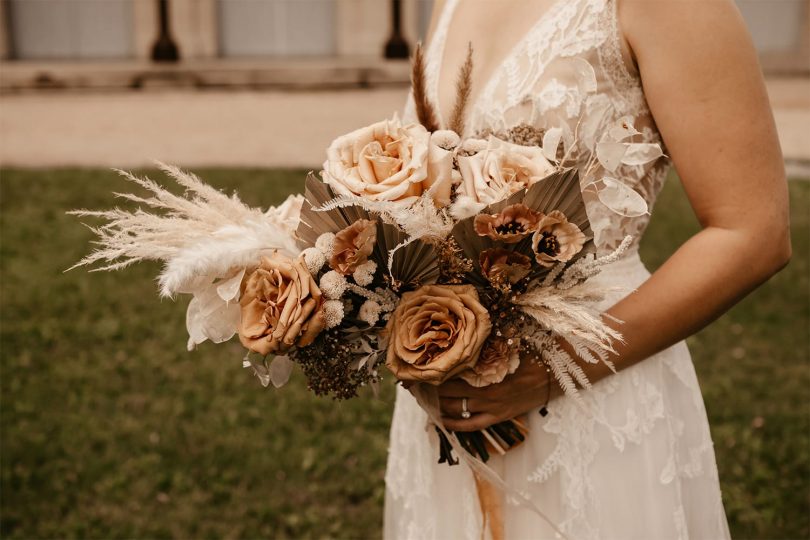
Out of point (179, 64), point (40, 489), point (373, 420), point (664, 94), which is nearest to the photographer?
point (664, 94)

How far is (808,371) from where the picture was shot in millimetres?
5184

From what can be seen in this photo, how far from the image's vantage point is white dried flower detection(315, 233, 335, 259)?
146cm

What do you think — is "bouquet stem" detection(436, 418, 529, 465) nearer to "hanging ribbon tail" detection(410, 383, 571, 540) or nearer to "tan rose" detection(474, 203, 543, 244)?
"hanging ribbon tail" detection(410, 383, 571, 540)

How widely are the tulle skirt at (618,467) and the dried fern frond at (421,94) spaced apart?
0.51 metres

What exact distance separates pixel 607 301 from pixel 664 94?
446 millimetres

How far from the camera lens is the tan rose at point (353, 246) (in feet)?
4.61

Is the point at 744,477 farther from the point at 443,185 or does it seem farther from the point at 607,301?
the point at 443,185

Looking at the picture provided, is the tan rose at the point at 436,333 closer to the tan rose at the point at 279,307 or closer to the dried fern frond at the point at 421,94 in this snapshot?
the tan rose at the point at 279,307

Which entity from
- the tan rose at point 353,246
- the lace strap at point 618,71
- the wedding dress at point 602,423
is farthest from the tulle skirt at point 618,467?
the tan rose at point 353,246

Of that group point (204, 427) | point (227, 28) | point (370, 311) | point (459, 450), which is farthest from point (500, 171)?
point (227, 28)

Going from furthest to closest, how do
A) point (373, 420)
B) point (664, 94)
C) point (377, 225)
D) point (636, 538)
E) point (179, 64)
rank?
point (179, 64) → point (373, 420) → point (636, 538) → point (664, 94) → point (377, 225)

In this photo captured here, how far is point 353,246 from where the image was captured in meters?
1.43

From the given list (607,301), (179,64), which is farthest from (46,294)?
(179,64)

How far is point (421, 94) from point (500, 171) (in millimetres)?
310
